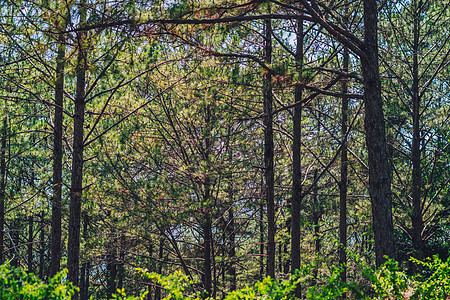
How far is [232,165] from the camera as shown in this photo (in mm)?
8930

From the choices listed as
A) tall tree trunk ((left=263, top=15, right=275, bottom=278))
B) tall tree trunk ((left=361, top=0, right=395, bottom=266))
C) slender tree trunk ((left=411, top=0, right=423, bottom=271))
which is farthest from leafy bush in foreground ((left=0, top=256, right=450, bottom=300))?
tall tree trunk ((left=263, top=15, right=275, bottom=278))

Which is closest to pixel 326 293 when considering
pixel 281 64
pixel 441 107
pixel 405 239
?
pixel 281 64

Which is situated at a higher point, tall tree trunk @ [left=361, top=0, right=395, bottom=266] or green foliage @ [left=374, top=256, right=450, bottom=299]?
tall tree trunk @ [left=361, top=0, right=395, bottom=266]

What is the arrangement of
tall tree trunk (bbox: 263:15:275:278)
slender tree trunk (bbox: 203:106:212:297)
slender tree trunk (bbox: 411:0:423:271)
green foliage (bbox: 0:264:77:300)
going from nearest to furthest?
green foliage (bbox: 0:264:77:300)
slender tree trunk (bbox: 203:106:212:297)
slender tree trunk (bbox: 411:0:423:271)
tall tree trunk (bbox: 263:15:275:278)

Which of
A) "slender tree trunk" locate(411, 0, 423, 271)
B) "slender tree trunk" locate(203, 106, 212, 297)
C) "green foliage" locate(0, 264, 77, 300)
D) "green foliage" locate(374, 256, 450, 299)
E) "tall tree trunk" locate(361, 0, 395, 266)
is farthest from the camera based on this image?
"slender tree trunk" locate(411, 0, 423, 271)

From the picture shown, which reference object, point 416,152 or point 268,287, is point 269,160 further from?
point 268,287

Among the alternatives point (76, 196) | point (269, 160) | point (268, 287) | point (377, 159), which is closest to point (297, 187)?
point (269, 160)

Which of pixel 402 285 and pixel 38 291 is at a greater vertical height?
pixel 38 291

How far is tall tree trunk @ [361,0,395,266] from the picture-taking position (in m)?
5.88

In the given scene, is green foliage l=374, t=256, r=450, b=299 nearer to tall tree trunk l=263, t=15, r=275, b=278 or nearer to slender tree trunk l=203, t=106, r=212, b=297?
slender tree trunk l=203, t=106, r=212, b=297

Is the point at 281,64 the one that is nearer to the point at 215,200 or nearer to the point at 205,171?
the point at 205,171

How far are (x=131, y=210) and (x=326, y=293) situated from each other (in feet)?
18.7

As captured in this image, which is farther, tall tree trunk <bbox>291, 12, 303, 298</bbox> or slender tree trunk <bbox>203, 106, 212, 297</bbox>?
tall tree trunk <bbox>291, 12, 303, 298</bbox>

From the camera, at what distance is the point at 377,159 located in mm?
5945
